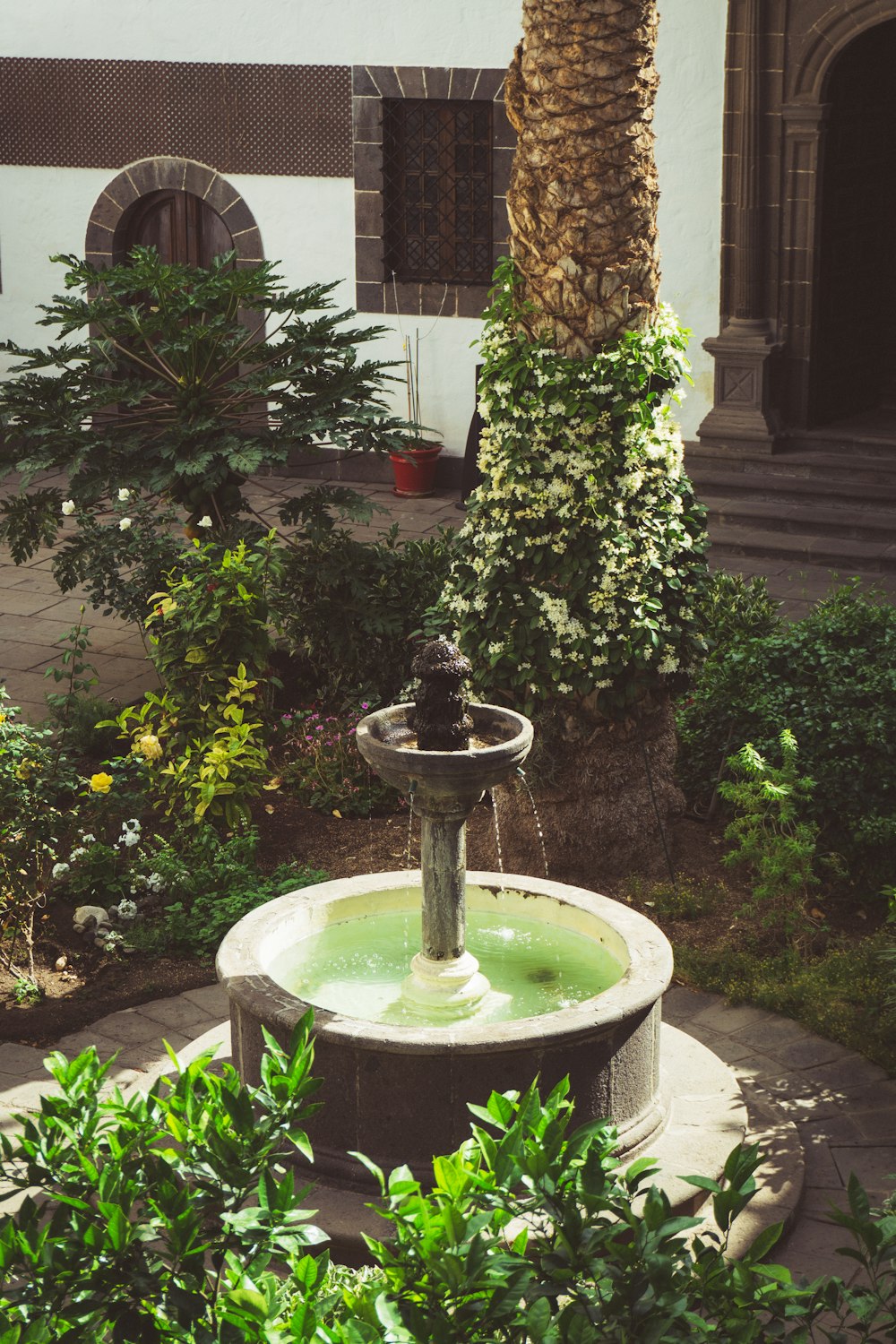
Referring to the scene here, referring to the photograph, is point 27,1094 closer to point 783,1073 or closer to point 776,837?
point 783,1073

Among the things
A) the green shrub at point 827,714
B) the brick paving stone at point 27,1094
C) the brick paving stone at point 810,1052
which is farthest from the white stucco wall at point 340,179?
the brick paving stone at point 27,1094

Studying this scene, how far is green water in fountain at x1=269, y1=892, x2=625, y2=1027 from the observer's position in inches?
208

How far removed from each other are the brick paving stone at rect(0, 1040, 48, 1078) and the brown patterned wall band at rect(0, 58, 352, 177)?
9.56m

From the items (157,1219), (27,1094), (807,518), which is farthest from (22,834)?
(807,518)

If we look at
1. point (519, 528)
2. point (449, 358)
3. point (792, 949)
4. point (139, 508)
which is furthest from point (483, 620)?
point (449, 358)

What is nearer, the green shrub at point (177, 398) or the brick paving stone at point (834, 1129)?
the brick paving stone at point (834, 1129)

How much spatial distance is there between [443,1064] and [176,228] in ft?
38.2

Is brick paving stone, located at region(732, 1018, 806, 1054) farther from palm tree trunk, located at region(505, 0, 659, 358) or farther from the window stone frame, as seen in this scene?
the window stone frame

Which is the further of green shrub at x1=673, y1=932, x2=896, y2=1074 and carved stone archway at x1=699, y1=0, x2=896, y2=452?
carved stone archway at x1=699, y1=0, x2=896, y2=452

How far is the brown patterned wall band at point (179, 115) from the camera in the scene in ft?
45.3

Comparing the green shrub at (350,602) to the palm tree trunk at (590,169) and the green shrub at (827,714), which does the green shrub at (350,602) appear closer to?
the green shrub at (827,714)

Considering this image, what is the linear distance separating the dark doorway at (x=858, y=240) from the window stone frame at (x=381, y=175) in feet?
8.17

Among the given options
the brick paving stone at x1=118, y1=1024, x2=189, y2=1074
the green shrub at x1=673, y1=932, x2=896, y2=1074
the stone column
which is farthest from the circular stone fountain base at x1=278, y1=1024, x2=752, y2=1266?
the stone column

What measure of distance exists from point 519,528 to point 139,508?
2615 millimetres
